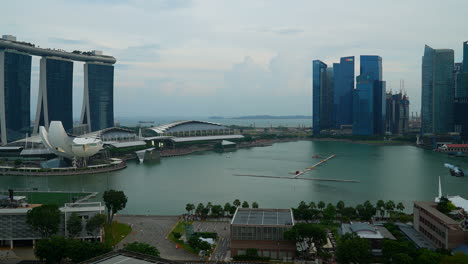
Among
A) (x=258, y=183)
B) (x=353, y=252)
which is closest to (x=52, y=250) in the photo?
(x=353, y=252)

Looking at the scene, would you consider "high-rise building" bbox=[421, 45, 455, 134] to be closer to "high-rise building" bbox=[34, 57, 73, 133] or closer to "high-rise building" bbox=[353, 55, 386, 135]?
"high-rise building" bbox=[353, 55, 386, 135]

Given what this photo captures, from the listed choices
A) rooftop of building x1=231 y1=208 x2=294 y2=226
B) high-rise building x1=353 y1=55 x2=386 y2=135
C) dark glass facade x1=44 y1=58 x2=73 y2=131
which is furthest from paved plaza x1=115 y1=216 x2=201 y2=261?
high-rise building x1=353 y1=55 x2=386 y2=135

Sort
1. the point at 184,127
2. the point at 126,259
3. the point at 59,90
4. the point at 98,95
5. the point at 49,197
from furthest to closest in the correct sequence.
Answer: the point at 98,95 → the point at 184,127 → the point at 59,90 → the point at 49,197 → the point at 126,259

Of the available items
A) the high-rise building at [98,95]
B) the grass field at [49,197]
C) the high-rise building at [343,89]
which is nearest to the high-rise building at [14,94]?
the high-rise building at [98,95]

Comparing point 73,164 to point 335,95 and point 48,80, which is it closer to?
point 48,80

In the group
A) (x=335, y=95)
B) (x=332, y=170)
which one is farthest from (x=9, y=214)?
(x=335, y=95)

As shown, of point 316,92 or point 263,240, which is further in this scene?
point 316,92

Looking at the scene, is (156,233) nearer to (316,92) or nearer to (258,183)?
(258,183)
